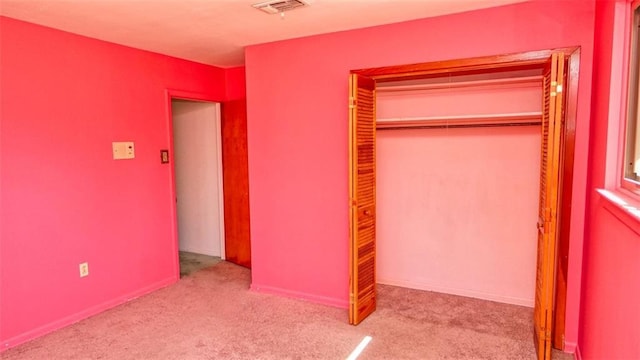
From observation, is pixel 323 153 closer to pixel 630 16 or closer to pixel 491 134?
pixel 491 134

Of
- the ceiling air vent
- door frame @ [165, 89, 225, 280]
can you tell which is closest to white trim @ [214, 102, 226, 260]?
door frame @ [165, 89, 225, 280]

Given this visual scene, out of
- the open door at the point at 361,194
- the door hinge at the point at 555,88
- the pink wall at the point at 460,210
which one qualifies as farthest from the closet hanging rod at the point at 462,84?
the door hinge at the point at 555,88

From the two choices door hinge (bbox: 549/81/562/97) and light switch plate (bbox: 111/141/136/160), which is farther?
light switch plate (bbox: 111/141/136/160)

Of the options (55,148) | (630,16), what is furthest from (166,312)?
(630,16)

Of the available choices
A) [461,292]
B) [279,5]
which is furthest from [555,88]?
[461,292]

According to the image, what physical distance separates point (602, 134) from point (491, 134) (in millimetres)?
1177

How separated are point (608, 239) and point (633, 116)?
23.5 inches

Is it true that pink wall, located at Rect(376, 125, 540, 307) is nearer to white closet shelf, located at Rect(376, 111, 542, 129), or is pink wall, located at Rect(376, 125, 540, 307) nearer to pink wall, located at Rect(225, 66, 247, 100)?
white closet shelf, located at Rect(376, 111, 542, 129)

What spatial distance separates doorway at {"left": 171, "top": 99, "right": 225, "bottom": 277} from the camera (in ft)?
15.7

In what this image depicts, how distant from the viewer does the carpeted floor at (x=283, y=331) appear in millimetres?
2662

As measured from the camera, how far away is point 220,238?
16.0ft

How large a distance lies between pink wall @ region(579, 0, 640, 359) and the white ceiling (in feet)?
2.56

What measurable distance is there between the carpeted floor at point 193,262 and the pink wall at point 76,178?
16.3 inches

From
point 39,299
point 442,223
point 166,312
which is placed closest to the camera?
point 39,299
